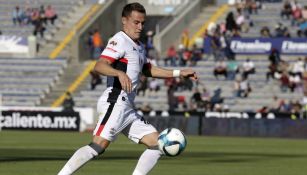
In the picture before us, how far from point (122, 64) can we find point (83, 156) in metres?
1.26

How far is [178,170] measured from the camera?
62.0 feet

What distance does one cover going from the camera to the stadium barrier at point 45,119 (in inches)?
1775

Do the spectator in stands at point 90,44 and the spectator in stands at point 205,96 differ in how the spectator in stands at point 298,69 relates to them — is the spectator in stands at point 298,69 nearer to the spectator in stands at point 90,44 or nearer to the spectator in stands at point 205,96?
the spectator in stands at point 205,96

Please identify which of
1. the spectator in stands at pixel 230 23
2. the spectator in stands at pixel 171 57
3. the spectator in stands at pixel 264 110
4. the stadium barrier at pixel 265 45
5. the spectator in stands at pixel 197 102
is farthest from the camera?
the spectator in stands at pixel 230 23

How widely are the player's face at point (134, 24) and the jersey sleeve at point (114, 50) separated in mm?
163

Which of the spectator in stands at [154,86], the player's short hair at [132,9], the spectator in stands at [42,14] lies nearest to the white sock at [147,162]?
→ the player's short hair at [132,9]

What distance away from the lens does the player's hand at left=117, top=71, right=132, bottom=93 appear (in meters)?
12.3

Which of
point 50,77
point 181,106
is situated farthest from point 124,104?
point 50,77

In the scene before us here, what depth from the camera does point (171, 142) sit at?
13.0 meters

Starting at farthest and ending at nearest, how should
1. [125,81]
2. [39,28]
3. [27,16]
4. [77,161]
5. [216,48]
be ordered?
[27,16], [39,28], [216,48], [77,161], [125,81]

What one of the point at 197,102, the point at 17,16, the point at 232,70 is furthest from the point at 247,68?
the point at 17,16

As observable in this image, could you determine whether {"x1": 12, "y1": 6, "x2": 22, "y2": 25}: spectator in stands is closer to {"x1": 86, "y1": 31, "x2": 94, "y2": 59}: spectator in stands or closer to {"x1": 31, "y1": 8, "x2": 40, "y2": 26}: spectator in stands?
{"x1": 31, "y1": 8, "x2": 40, "y2": 26}: spectator in stands

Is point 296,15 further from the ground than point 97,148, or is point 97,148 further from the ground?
point 296,15

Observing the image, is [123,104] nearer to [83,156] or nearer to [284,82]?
[83,156]
